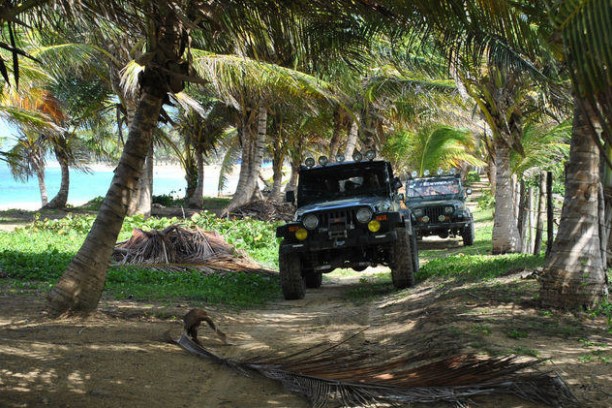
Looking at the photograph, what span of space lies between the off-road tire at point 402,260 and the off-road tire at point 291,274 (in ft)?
4.65

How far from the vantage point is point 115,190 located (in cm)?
678

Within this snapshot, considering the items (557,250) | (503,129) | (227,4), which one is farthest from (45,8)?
(503,129)

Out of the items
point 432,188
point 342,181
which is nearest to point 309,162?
point 342,181

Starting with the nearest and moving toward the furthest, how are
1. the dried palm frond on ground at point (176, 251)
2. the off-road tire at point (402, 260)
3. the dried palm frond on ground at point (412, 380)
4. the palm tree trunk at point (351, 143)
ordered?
the dried palm frond on ground at point (412, 380) < the off-road tire at point (402, 260) < the dried palm frond on ground at point (176, 251) < the palm tree trunk at point (351, 143)

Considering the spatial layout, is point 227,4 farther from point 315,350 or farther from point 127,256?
point 127,256

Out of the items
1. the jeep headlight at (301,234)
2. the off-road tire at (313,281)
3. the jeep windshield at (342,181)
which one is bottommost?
the off-road tire at (313,281)

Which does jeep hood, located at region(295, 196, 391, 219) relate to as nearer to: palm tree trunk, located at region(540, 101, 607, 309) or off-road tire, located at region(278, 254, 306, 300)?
off-road tire, located at region(278, 254, 306, 300)

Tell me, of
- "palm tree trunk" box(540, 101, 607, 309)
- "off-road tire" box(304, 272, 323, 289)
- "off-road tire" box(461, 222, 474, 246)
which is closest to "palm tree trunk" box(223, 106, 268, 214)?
"off-road tire" box(461, 222, 474, 246)

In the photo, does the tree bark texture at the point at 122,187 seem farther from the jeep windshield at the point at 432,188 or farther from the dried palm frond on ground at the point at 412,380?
the jeep windshield at the point at 432,188

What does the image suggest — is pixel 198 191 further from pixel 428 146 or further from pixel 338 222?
pixel 338 222

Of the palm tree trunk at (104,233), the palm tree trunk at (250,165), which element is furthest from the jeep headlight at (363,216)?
the palm tree trunk at (250,165)

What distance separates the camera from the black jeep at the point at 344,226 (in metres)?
9.61

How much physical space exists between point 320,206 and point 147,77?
3990 millimetres

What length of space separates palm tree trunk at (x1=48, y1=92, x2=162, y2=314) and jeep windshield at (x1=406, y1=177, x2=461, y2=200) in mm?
13637
